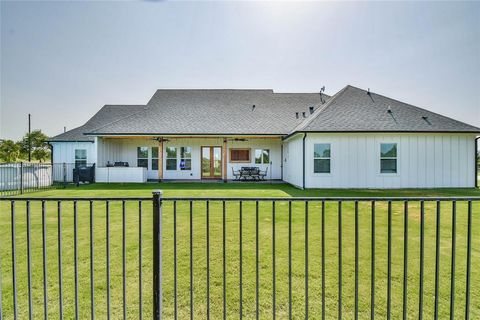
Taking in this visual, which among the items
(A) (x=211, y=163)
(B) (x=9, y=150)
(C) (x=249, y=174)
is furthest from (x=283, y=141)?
(B) (x=9, y=150)

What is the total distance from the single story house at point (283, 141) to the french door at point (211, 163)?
0.07 metres

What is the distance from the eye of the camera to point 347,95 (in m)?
16.2

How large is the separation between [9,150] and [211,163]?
29.8 metres

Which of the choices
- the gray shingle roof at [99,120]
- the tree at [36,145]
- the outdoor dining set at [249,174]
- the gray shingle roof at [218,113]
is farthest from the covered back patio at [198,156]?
the tree at [36,145]

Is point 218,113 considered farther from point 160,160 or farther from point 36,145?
point 36,145

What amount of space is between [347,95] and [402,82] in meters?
3.37

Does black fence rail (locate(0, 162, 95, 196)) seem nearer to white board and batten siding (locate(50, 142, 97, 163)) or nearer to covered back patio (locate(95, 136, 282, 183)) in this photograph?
white board and batten siding (locate(50, 142, 97, 163))

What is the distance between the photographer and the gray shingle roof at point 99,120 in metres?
18.4

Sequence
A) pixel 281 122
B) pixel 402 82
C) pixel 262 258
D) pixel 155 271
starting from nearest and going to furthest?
pixel 155 271, pixel 262 258, pixel 402 82, pixel 281 122

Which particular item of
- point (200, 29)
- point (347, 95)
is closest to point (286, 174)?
point (347, 95)

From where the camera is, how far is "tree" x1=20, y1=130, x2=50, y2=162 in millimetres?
33031

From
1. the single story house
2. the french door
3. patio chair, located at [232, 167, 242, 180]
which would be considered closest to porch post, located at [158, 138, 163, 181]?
the single story house

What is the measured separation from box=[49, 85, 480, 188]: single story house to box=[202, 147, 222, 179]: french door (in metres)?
0.07

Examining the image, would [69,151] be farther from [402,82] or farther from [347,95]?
[402,82]
